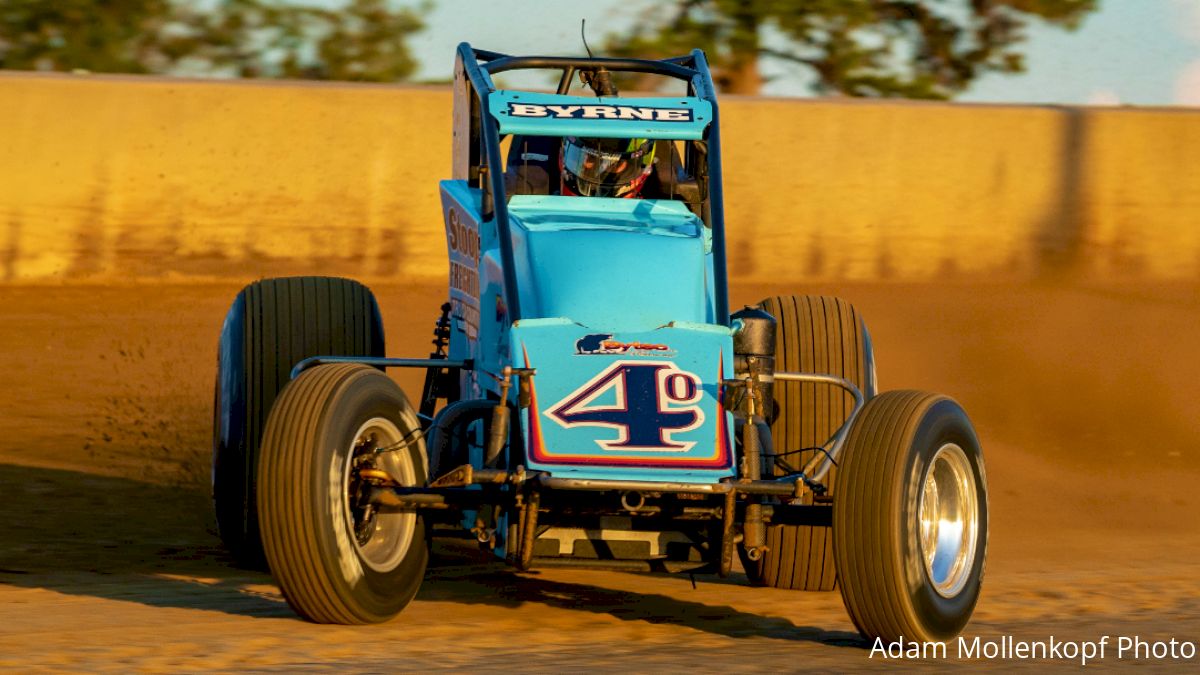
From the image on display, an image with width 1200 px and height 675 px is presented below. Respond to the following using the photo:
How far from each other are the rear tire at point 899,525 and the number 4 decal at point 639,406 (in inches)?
22.2

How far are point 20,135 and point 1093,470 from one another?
8281 mm

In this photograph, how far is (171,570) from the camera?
27.6 ft

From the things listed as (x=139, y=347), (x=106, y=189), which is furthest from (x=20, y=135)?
(x=139, y=347)

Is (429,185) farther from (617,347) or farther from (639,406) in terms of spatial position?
(639,406)

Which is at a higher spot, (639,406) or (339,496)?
(639,406)

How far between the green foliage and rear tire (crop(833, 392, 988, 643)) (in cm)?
1551

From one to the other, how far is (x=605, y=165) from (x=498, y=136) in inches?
25.3

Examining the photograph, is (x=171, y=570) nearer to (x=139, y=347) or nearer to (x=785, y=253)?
(x=139, y=347)

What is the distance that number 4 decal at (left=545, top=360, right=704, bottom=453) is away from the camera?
6711 mm

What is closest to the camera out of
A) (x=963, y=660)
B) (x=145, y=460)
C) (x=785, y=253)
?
(x=963, y=660)

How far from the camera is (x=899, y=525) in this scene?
6.50 metres

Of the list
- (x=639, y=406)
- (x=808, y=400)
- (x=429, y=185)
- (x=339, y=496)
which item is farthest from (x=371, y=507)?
(x=429, y=185)

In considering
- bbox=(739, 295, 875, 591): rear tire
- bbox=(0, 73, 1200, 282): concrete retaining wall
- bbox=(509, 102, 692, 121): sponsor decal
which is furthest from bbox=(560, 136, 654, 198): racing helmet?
bbox=(0, 73, 1200, 282): concrete retaining wall

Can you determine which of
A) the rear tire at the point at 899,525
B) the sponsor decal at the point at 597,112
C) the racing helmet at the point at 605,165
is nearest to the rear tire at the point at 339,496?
the sponsor decal at the point at 597,112
